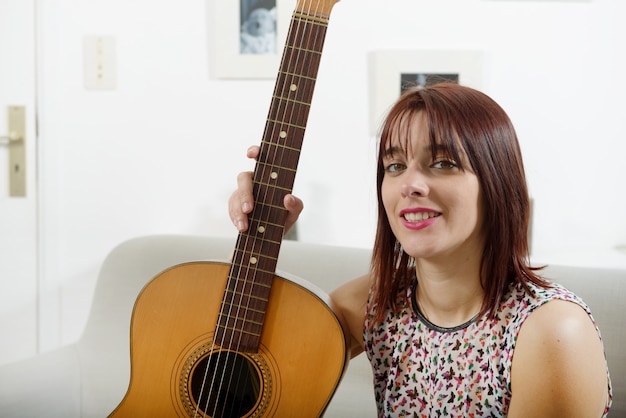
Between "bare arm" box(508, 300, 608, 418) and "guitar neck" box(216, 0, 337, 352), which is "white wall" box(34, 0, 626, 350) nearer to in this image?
"guitar neck" box(216, 0, 337, 352)

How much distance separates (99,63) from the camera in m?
2.38

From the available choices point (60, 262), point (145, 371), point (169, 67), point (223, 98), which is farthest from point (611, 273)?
point (60, 262)

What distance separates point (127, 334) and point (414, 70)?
43.7 inches

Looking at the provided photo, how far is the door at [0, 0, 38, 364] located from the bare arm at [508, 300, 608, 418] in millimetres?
1820

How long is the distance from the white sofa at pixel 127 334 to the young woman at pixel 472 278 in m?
0.48

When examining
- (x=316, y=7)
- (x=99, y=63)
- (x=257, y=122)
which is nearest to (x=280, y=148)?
(x=316, y=7)

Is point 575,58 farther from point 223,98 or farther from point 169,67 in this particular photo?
point 169,67

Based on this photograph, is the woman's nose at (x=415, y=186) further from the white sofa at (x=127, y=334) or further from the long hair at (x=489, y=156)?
the white sofa at (x=127, y=334)

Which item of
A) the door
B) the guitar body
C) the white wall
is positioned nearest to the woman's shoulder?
the guitar body

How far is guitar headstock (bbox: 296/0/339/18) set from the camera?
123 centimetres

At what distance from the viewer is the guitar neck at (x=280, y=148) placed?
4.01 ft

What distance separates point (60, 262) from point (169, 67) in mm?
712

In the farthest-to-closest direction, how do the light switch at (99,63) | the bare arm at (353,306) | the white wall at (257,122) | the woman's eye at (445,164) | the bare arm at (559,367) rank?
the light switch at (99,63), the white wall at (257,122), the bare arm at (353,306), the woman's eye at (445,164), the bare arm at (559,367)

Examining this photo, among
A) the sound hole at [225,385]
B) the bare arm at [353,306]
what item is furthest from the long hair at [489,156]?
the sound hole at [225,385]
